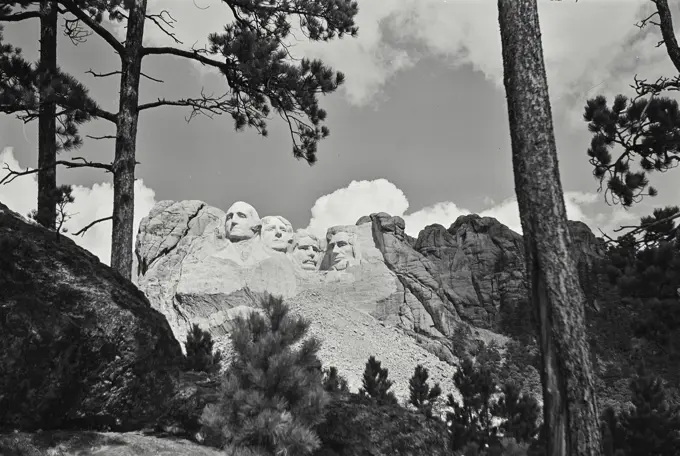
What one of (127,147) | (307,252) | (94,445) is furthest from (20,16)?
(307,252)

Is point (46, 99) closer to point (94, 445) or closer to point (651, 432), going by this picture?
point (94, 445)

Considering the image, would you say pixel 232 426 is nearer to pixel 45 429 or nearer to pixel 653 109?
pixel 45 429

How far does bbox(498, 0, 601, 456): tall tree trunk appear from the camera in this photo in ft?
12.9

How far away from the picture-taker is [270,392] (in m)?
4.96

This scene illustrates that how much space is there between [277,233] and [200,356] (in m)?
31.6

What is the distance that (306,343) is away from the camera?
5.40 m

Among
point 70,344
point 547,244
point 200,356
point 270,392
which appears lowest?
point 270,392

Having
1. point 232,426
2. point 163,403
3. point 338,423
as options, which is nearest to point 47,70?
point 163,403

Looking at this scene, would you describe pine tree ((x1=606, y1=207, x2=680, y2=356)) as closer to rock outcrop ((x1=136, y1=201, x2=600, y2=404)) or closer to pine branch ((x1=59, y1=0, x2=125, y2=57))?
pine branch ((x1=59, y1=0, x2=125, y2=57))

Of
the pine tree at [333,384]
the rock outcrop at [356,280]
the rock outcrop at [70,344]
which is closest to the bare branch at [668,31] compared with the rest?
the pine tree at [333,384]

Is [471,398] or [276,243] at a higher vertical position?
[276,243]

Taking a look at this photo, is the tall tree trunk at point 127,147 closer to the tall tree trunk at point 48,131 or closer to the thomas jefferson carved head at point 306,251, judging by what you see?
the tall tree trunk at point 48,131

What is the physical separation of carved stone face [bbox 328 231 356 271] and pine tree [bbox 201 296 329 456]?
39.6 metres

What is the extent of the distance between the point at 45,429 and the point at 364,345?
107ft
